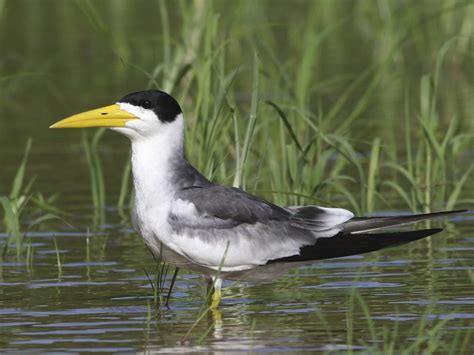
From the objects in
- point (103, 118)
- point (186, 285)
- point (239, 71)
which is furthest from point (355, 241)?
point (239, 71)

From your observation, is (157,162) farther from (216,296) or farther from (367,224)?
(367,224)

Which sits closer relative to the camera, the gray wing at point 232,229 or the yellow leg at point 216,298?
the gray wing at point 232,229

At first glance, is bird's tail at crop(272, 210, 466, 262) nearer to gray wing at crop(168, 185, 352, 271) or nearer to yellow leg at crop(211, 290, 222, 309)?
gray wing at crop(168, 185, 352, 271)

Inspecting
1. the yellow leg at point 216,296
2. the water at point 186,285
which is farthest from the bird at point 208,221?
the water at point 186,285

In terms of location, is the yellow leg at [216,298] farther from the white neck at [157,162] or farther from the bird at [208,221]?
the white neck at [157,162]

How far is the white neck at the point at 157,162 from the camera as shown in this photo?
23.3 feet

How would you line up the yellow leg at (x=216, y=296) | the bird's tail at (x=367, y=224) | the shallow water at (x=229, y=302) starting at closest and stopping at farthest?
the shallow water at (x=229, y=302) < the bird's tail at (x=367, y=224) < the yellow leg at (x=216, y=296)

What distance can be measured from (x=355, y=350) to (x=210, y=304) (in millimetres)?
1252

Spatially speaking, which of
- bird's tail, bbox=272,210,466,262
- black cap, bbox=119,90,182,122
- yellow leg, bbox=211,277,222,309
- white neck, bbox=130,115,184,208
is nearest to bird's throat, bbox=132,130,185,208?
white neck, bbox=130,115,184,208

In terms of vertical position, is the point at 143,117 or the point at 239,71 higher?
the point at 239,71

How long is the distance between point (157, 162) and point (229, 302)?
33.5 inches

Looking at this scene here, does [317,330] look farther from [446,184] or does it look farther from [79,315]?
[446,184]

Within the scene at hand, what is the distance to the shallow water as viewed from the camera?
6473 mm

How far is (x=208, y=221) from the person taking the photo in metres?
7.09
